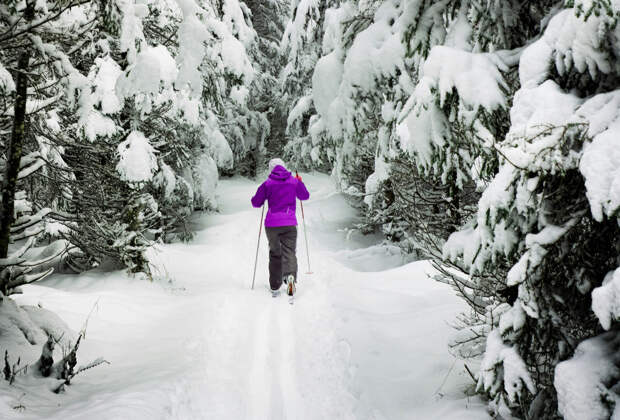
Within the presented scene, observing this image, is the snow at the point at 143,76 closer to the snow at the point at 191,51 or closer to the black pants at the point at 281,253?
the snow at the point at 191,51

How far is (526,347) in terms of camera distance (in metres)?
2.46

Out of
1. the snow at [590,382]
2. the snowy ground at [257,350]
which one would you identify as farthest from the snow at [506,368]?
the snowy ground at [257,350]

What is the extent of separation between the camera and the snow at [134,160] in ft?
23.4

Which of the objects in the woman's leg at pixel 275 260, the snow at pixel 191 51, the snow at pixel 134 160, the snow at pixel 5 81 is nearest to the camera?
the snow at pixel 191 51

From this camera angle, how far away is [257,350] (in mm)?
5199

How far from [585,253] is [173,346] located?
4.58 metres

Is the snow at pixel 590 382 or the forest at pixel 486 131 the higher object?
the forest at pixel 486 131

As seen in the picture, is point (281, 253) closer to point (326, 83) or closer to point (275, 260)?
point (275, 260)

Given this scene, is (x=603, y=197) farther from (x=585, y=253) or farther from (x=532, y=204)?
(x=585, y=253)

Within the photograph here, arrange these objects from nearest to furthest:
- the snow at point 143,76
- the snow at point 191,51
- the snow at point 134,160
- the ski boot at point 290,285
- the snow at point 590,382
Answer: the snow at point 590,382 → the snow at point 191,51 → the snow at point 143,76 → the snow at point 134,160 → the ski boot at point 290,285

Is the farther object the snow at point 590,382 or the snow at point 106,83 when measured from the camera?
the snow at point 106,83

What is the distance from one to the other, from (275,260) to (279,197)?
3.73 ft

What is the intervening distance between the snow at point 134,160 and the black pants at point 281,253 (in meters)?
2.35

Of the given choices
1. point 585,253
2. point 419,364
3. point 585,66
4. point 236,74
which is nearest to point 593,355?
point 585,253
